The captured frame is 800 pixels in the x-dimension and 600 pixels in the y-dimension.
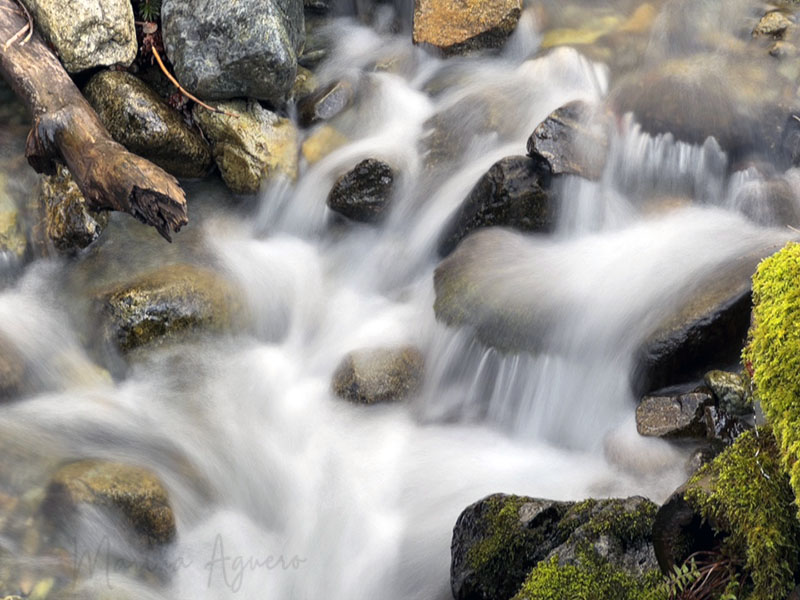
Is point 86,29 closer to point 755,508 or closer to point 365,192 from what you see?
point 365,192

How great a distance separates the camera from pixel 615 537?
3.11m

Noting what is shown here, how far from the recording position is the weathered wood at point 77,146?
5.43 m

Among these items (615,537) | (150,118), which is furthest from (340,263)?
(615,537)

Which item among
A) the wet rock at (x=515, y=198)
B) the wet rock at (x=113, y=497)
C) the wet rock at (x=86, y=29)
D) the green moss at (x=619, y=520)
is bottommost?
the wet rock at (x=113, y=497)

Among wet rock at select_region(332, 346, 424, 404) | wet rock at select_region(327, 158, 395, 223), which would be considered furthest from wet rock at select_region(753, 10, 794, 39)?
wet rock at select_region(332, 346, 424, 404)

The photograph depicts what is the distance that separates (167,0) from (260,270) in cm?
266

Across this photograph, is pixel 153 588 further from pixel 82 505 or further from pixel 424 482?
pixel 424 482

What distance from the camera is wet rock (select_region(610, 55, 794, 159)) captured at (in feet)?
22.0

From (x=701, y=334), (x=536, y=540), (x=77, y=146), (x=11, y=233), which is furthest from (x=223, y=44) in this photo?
(x=536, y=540)

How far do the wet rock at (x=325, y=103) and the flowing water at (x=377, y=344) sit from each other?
0.51 ft

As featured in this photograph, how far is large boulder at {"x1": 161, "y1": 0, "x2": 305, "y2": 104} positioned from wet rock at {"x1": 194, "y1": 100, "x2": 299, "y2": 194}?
22cm

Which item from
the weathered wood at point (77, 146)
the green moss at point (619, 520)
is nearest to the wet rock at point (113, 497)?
the weathered wood at point (77, 146)

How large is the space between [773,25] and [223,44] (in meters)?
5.19

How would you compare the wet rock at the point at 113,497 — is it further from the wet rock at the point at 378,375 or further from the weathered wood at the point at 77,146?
the weathered wood at the point at 77,146
